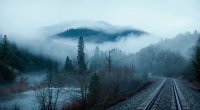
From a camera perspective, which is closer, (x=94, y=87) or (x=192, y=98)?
(x=192, y=98)

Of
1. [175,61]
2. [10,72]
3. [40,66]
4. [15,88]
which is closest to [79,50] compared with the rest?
[10,72]

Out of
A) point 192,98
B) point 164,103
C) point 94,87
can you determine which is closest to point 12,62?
point 94,87

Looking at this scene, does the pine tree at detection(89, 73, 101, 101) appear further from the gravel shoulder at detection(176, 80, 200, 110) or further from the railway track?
the gravel shoulder at detection(176, 80, 200, 110)

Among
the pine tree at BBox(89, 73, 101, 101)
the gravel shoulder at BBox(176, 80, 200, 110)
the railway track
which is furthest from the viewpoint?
the pine tree at BBox(89, 73, 101, 101)

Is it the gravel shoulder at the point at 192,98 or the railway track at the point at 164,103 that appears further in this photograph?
the gravel shoulder at the point at 192,98

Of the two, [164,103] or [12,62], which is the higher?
[12,62]

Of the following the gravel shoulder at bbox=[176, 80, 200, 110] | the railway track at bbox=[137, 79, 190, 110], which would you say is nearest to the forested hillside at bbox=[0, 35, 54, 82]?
the gravel shoulder at bbox=[176, 80, 200, 110]

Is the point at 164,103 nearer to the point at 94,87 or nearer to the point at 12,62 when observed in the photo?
the point at 94,87

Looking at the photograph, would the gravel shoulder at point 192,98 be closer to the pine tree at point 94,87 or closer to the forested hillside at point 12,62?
the pine tree at point 94,87

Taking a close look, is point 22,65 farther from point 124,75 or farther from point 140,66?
point 140,66

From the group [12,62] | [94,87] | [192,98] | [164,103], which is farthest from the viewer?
[12,62]

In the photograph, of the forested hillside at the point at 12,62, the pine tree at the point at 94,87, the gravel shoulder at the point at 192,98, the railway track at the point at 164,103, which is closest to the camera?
the railway track at the point at 164,103

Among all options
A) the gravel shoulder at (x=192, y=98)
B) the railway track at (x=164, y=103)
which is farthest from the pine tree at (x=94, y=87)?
the gravel shoulder at (x=192, y=98)

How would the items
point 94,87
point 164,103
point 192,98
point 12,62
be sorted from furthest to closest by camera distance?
point 12,62
point 94,87
point 192,98
point 164,103
